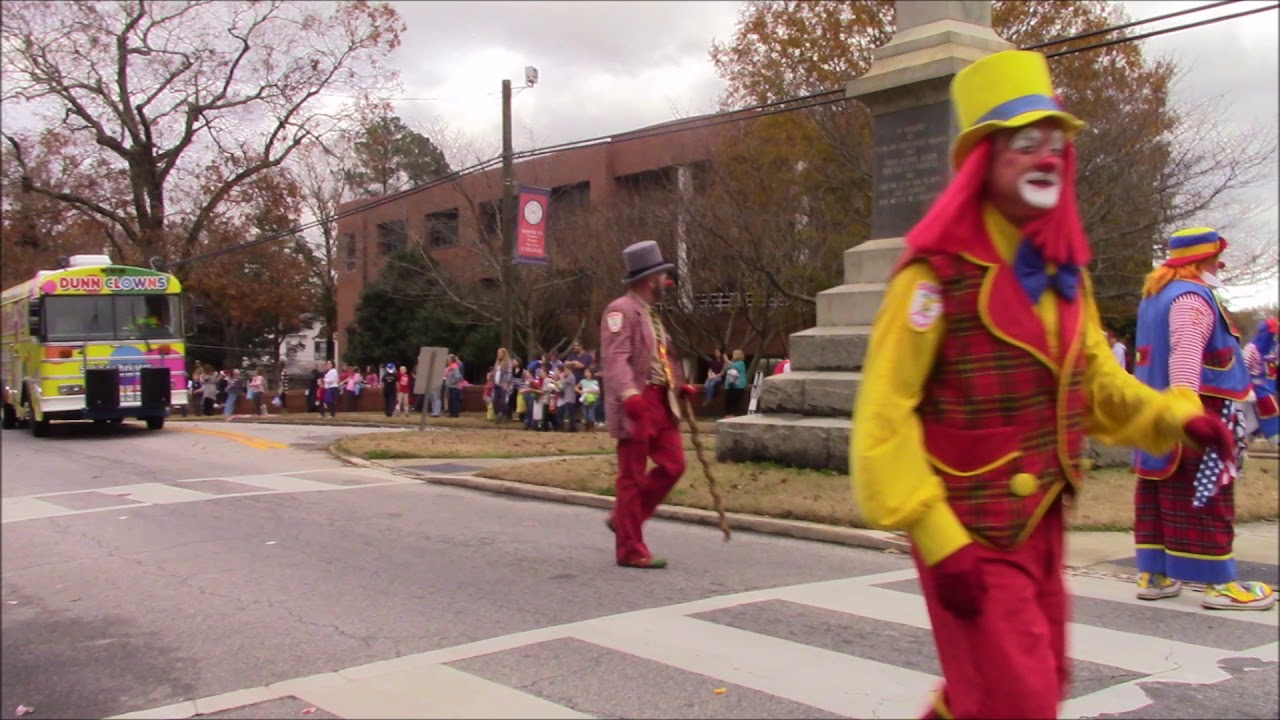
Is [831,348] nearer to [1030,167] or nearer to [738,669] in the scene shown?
[738,669]

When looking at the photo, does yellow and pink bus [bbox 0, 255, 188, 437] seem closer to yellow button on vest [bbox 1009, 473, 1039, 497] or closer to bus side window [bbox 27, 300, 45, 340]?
bus side window [bbox 27, 300, 45, 340]

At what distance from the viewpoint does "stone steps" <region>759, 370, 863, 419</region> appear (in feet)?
35.5

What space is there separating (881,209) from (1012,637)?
9852 millimetres

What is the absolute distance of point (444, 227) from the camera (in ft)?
111

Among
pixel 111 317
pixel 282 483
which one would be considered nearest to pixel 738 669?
pixel 282 483

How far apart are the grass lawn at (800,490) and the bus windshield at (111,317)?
956 cm

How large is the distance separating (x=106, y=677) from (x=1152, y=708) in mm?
4480

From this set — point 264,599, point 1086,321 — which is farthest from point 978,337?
point 264,599

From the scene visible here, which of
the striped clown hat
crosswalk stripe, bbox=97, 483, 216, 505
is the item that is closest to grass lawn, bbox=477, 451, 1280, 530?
the striped clown hat

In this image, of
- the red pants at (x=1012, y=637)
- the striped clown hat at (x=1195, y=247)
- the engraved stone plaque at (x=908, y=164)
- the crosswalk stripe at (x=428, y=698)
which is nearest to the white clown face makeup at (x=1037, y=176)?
the red pants at (x=1012, y=637)

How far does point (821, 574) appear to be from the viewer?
697 cm

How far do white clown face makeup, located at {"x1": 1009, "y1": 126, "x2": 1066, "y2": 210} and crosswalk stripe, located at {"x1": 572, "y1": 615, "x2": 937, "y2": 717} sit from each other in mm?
2346

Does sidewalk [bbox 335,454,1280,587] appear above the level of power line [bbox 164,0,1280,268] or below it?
below

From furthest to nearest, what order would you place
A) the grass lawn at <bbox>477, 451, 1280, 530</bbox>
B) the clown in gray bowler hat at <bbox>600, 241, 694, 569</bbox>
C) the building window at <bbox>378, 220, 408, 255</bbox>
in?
1. the building window at <bbox>378, 220, 408, 255</bbox>
2. the grass lawn at <bbox>477, 451, 1280, 530</bbox>
3. the clown in gray bowler hat at <bbox>600, 241, 694, 569</bbox>
